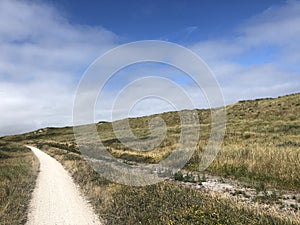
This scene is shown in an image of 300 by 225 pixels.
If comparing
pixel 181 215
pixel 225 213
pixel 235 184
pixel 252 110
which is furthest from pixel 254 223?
pixel 252 110

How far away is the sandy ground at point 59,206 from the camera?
32.3 feet

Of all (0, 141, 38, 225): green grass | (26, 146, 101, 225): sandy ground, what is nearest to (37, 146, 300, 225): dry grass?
(26, 146, 101, 225): sandy ground

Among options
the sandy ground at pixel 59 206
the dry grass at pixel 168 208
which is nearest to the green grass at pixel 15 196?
the sandy ground at pixel 59 206

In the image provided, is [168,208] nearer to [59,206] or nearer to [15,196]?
[59,206]

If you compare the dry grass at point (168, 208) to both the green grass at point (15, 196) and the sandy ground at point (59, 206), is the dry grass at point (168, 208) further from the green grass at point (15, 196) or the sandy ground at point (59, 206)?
the green grass at point (15, 196)

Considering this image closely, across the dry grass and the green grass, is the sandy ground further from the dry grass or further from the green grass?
the dry grass

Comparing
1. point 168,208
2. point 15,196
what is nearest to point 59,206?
point 15,196

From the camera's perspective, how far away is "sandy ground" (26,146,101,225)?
986 cm

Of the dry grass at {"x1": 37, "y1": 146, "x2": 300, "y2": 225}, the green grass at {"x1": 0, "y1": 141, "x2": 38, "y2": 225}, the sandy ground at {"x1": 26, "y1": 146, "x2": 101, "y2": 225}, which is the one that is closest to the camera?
the dry grass at {"x1": 37, "y1": 146, "x2": 300, "y2": 225}

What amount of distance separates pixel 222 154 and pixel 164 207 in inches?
455

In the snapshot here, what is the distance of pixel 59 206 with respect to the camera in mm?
11656

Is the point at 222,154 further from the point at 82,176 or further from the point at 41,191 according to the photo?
the point at 41,191

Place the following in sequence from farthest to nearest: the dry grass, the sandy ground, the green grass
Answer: the green grass → the sandy ground → the dry grass

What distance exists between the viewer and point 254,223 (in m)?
6.59
